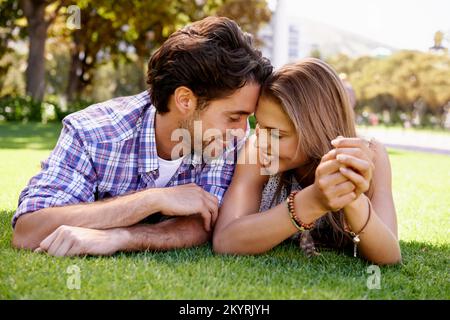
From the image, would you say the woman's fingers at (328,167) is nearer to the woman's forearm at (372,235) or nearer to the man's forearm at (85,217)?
the woman's forearm at (372,235)

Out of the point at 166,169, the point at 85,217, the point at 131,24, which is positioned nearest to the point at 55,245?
the point at 85,217

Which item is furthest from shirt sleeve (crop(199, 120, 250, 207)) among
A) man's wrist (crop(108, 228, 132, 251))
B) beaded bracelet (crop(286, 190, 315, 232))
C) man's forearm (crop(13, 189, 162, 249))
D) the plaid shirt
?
beaded bracelet (crop(286, 190, 315, 232))

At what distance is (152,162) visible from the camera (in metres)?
3.83

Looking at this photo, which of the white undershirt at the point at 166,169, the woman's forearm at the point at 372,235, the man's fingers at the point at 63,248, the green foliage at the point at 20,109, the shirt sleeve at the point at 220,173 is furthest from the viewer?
the green foliage at the point at 20,109

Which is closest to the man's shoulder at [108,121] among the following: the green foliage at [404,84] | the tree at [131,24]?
the tree at [131,24]

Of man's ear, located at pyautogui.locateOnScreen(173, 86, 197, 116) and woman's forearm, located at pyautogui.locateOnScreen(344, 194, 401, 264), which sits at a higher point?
man's ear, located at pyautogui.locateOnScreen(173, 86, 197, 116)

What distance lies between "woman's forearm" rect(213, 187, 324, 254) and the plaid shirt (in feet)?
1.53

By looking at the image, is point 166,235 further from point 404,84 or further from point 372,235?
point 404,84

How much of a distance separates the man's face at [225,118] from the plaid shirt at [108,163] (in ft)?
0.54

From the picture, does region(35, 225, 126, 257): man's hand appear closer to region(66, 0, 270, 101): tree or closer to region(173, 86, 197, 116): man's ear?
region(173, 86, 197, 116): man's ear

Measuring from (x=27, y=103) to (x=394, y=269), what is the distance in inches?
907

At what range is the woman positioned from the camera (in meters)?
3.04

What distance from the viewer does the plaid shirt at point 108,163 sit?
354 centimetres

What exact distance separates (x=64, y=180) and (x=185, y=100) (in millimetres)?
919
